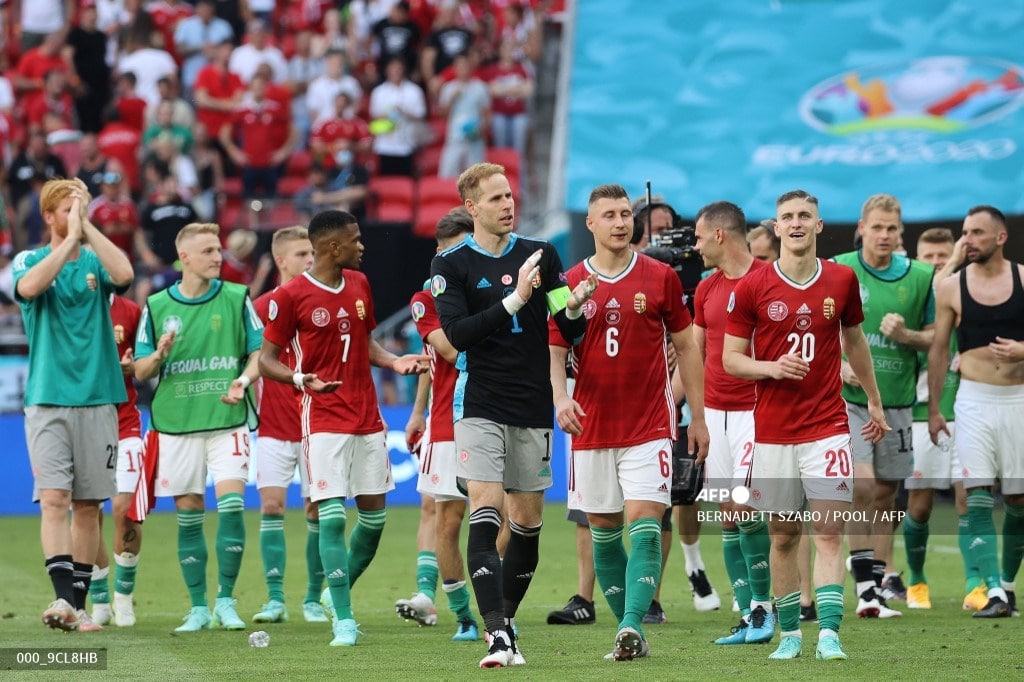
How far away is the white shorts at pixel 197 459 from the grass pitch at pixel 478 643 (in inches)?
37.0

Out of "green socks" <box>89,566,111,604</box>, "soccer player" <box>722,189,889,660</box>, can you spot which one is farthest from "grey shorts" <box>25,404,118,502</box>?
"soccer player" <box>722,189,889,660</box>

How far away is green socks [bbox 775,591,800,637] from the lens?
8.70 metres

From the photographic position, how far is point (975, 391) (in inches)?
437

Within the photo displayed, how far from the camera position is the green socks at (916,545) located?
38.0 feet

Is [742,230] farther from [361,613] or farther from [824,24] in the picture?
[824,24]

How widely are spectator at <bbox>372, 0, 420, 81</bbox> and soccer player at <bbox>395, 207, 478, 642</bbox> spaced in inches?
578

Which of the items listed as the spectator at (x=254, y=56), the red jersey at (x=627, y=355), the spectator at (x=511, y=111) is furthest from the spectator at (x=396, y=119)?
the red jersey at (x=627, y=355)

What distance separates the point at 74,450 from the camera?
1023cm

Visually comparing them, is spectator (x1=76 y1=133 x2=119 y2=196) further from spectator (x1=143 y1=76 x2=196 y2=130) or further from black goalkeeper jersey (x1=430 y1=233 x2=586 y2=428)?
black goalkeeper jersey (x1=430 y1=233 x2=586 y2=428)

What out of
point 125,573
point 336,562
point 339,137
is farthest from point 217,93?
point 336,562

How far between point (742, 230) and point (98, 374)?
416 centimetres

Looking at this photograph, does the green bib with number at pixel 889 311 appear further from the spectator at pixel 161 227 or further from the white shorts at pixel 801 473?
the spectator at pixel 161 227

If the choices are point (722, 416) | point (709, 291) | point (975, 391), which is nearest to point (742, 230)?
point (709, 291)

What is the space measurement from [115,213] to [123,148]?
7.76 feet
